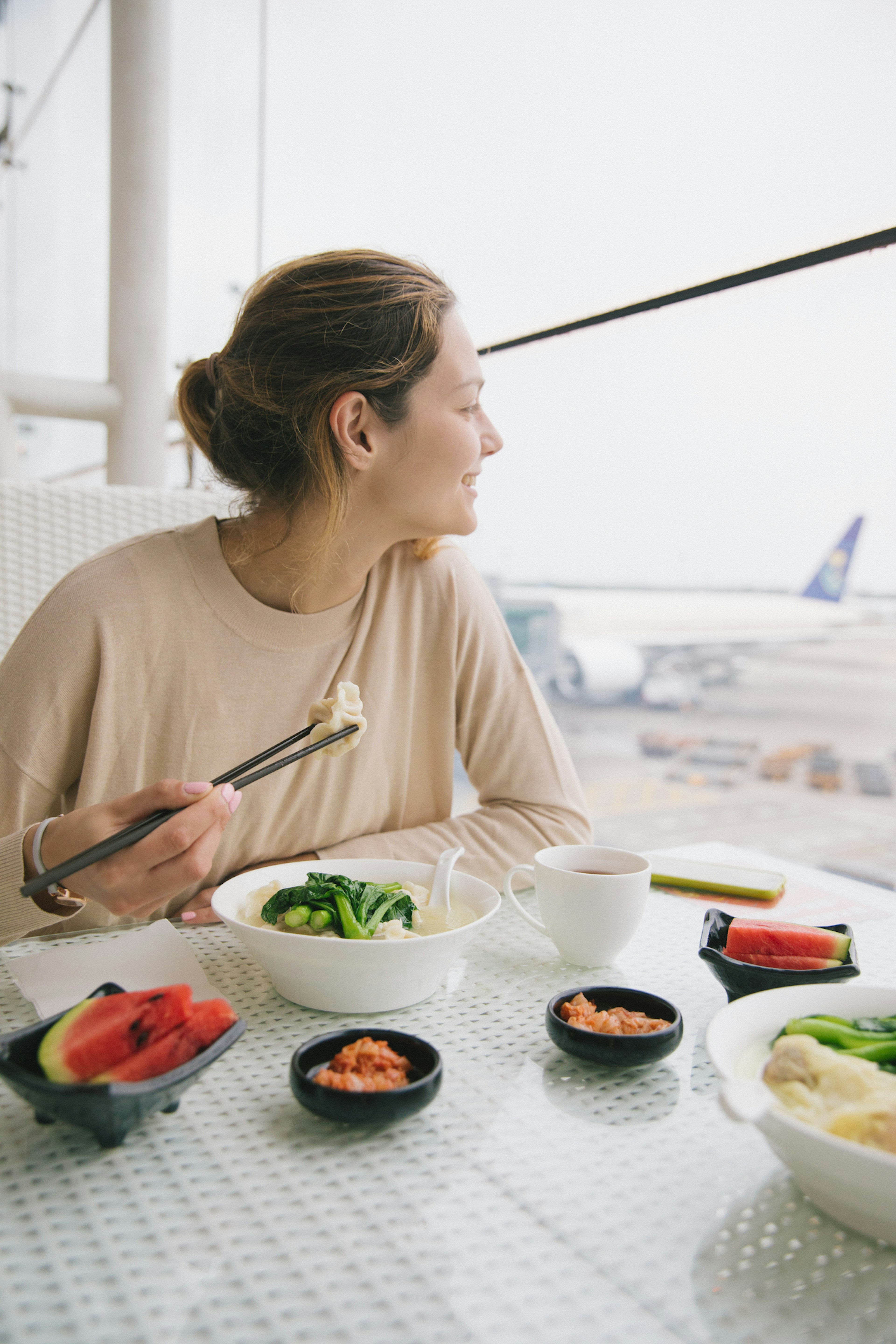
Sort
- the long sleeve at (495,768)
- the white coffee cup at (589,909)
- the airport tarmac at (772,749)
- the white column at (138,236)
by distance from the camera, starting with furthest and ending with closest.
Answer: the airport tarmac at (772,749) → the white column at (138,236) → the long sleeve at (495,768) → the white coffee cup at (589,909)

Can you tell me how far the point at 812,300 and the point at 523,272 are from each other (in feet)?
4.62

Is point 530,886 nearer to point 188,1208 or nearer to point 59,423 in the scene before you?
point 188,1208

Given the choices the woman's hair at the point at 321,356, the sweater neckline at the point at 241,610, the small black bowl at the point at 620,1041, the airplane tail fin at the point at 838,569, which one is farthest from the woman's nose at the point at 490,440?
the airplane tail fin at the point at 838,569

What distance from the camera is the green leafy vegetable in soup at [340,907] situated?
809mm

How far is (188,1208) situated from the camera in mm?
538

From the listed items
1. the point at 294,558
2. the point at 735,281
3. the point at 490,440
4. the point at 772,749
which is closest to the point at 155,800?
the point at 294,558

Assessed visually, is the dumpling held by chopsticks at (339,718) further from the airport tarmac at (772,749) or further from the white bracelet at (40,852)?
the airport tarmac at (772,749)

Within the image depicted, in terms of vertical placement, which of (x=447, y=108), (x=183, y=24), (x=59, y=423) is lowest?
(x=59, y=423)

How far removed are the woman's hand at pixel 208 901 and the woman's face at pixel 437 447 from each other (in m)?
0.54

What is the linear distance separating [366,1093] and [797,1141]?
273 millimetres

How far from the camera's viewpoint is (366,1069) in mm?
641

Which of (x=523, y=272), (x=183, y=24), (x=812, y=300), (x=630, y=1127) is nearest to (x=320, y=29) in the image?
(x=183, y=24)

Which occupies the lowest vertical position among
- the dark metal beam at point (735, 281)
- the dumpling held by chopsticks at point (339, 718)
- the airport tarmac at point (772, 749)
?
the airport tarmac at point (772, 749)

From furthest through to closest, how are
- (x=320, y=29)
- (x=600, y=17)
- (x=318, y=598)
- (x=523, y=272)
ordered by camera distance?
(x=320, y=29) → (x=600, y=17) → (x=523, y=272) → (x=318, y=598)
